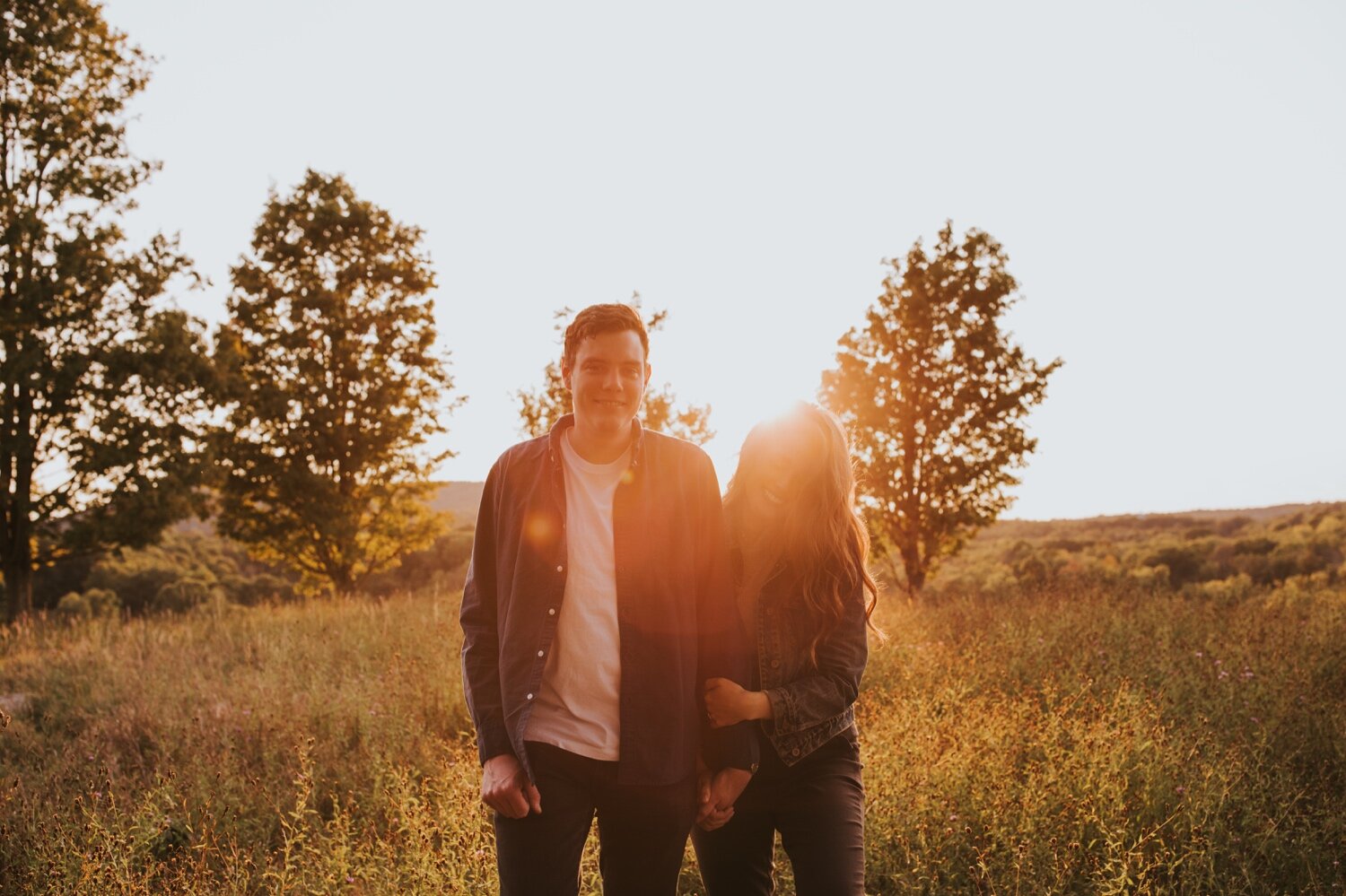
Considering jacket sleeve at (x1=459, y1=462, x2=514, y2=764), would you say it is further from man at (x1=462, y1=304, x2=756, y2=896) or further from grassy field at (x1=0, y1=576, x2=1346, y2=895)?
grassy field at (x1=0, y1=576, x2=1346, y2=895)

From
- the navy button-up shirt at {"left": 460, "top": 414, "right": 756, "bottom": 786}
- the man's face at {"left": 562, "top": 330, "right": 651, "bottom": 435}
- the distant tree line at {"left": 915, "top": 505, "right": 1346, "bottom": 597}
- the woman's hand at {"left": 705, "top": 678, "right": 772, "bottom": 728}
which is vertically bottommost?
the distant tree line at {"left": 915, "top": 505, "right": 1346, "bottom": 597}

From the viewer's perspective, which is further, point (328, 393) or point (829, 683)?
point (328, 393)

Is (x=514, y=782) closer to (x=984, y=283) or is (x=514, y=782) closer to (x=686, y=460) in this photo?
(x=686, y=460)

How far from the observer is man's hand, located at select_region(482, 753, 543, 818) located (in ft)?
7.20

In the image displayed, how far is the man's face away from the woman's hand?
0.84 metres

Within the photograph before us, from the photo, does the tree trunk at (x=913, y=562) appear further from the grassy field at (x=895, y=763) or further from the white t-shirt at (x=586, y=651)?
the white t-shirt at (x=586, y=651)

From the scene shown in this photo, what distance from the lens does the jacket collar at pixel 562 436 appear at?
2506 millimetres

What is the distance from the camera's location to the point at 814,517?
269 cm

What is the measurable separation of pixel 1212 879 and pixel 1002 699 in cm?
208

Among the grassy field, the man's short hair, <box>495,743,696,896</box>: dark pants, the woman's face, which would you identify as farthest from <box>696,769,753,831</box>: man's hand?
the grassy field

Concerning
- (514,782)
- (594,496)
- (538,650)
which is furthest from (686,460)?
(514,782)

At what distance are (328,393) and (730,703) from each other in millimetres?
17645

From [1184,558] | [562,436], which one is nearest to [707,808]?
[562,436]

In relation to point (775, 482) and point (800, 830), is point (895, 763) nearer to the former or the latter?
point (800, 830)
